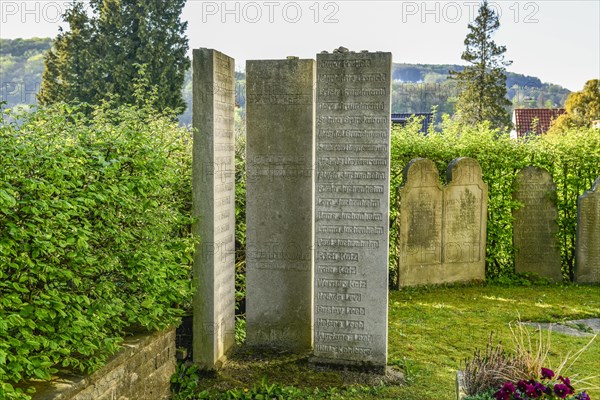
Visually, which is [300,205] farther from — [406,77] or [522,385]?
[406,77]

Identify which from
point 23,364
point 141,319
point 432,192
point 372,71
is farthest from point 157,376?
point 432,192

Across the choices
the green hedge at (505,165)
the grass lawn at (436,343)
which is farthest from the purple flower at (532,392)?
the green hedge at (505,165)

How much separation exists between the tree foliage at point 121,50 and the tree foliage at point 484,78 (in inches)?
616

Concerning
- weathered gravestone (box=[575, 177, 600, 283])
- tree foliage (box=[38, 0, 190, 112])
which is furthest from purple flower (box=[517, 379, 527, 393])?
tree foliage (box=[38, 0, 190, 112])

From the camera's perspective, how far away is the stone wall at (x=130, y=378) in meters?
3.91

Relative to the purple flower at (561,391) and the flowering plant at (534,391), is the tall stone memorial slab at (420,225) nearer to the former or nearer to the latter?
the flowering plant at (534,391)

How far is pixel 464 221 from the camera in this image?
419 inches

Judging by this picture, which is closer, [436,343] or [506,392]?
[506,392]

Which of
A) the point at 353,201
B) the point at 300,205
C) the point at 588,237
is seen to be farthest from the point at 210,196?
the point at 588,237

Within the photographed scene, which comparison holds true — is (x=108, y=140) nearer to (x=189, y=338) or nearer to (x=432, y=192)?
(x=189, y=338)

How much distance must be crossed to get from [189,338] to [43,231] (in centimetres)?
300

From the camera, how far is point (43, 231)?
369 cm

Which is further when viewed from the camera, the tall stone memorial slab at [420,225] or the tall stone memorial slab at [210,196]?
the tall stone memorial slab at [420,225]

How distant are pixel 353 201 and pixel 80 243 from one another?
3125 millimetres
